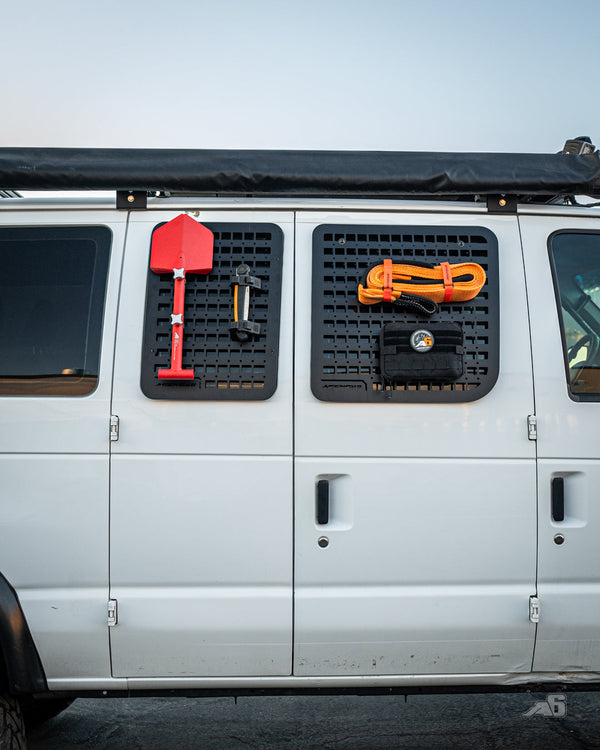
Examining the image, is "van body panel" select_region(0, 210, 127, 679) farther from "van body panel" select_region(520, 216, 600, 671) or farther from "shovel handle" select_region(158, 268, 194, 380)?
"van body panel" select_region(520, 216, 600, 671)

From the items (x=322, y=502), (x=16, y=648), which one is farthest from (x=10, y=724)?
(x=322, y=502)

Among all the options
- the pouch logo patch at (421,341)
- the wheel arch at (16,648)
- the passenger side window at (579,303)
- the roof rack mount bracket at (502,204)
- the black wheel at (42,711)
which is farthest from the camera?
the black wheel at (42,711)

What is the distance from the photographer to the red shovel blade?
2.76 m

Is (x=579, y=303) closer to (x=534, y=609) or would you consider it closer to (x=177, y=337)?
(x=534, y=609)

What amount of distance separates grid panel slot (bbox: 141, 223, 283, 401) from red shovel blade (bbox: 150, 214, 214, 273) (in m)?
0.06

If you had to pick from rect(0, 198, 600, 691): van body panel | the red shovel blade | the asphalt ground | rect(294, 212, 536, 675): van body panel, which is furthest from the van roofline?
the asphalt ground

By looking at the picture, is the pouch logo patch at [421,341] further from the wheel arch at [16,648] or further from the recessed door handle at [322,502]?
the wheel arch at [16,648]

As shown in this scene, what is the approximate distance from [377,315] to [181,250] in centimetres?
88

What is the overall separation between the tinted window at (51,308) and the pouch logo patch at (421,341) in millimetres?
1333

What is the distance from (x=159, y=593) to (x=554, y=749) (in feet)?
7.75

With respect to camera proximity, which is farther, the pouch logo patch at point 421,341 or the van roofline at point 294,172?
the van roofline at point 294,172

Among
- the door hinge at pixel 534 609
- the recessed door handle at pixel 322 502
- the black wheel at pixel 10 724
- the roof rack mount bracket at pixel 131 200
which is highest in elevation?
the roof rack mount bracket at pixel 131 200

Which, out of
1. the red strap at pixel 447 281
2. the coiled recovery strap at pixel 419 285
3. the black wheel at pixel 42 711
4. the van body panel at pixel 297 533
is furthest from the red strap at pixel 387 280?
the black wheel at pixel 42 711

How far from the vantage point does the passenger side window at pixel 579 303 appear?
2.83 m
